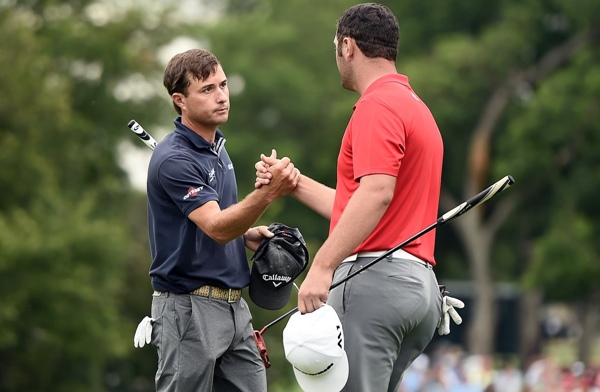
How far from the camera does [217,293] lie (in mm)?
7039

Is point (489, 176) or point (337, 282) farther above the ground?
point (337, 282)

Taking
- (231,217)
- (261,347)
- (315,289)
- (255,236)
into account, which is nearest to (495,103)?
(255,236)

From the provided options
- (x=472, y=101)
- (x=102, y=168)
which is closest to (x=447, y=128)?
(x=472, y=101)

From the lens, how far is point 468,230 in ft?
140

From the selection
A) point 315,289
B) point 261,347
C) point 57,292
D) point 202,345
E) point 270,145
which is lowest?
point 57,292

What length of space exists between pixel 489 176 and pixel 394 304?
35.5 m

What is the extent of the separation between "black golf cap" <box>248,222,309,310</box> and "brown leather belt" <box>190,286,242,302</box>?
168 mm

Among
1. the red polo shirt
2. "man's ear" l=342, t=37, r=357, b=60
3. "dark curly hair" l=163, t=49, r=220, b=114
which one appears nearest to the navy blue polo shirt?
"dark curly hair" l=163, t=49, r=220, b=114

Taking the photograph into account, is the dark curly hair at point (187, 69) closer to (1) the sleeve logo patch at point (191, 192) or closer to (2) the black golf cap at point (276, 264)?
(1) the sleeve logo patch at point (191, 192)

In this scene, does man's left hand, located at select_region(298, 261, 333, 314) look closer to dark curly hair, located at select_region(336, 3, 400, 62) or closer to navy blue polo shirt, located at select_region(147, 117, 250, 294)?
navy blue polo shirt, located at select_region(147, 117, 250, 294)

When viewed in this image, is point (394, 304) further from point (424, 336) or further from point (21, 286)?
point (21, 286)

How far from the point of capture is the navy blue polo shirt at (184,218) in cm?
690

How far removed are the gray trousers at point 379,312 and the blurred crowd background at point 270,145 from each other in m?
20.2

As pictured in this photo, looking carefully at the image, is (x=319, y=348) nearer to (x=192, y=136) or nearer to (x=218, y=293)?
(x=218, y=293)
